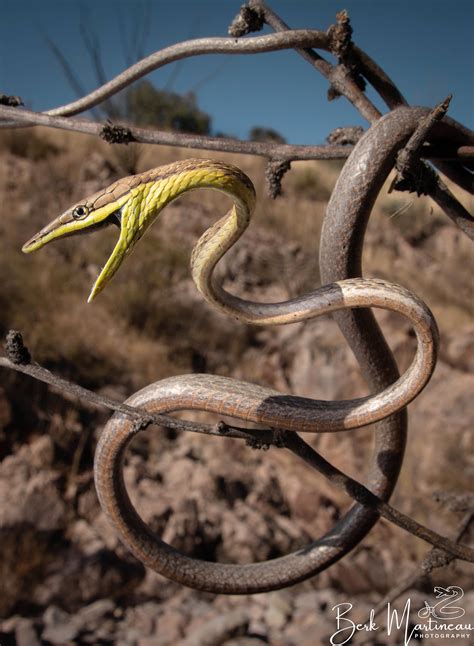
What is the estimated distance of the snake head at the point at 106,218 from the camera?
1387 mm

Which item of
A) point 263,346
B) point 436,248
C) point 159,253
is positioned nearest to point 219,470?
point 263,346

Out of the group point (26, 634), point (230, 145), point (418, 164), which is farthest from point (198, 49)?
point (26, 634)

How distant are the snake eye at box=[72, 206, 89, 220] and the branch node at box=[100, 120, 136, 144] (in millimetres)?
187

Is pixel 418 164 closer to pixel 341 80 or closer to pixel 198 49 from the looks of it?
pixel 341 80

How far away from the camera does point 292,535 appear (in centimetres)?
529

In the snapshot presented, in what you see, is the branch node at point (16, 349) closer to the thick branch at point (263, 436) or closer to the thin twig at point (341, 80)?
the thick branch at point (263, 436)

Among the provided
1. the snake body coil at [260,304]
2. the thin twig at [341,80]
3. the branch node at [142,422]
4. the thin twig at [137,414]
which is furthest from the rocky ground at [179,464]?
the thin twig at [341,80]

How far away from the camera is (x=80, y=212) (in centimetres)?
142

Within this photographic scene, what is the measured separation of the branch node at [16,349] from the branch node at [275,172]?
705mm

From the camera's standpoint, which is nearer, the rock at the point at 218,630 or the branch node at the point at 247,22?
the branch node at the point at 247,22

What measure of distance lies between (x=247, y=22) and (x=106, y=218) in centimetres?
69

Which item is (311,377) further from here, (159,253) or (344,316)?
(344,316)

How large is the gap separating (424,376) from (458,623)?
3511mm
